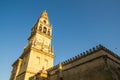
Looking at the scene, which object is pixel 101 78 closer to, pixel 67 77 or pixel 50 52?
pixel 67 77

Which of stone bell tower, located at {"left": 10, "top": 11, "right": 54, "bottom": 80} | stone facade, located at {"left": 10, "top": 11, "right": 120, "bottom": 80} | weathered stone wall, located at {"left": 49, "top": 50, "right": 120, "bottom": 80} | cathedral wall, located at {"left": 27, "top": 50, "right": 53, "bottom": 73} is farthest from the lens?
cathedral wall, located at {"left": 27, "top": 50, "right": 53, "bottom": 73}

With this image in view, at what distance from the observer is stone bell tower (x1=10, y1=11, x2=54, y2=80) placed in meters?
28.6

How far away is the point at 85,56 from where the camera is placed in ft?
63.5

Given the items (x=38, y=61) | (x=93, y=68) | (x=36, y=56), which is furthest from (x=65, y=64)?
(x=36, y=56)

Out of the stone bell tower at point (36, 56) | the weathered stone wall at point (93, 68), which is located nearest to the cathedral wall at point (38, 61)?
the stone bell tower at point (36, 56)

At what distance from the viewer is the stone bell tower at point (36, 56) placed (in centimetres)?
2856

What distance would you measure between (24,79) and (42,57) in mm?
7068

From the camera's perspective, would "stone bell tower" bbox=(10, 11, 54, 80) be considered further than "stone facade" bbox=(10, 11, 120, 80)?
Yes

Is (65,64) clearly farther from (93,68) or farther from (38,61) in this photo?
(38,61)

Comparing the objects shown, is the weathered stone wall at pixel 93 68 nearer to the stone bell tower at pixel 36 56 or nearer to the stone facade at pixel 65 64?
the stone facade at pixel 65 64

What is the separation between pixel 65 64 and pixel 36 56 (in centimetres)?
1076

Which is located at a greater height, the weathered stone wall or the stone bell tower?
the stone bell tower

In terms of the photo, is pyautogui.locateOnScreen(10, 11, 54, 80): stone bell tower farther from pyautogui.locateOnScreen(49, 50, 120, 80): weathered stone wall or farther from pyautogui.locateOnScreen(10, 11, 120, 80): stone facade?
pyautogui.locateOnScreen(49, 50, 120, 80): weathered stone wall

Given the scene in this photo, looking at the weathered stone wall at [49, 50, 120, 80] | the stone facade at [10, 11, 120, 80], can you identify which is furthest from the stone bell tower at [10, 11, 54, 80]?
the weathered stone wall at [49, 50, 120, 80]
